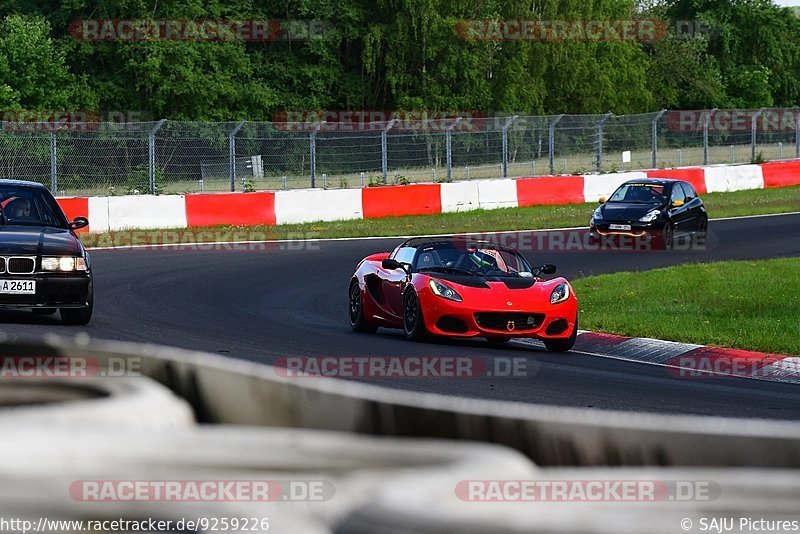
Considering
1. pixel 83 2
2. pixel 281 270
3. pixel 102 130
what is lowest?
pixel 281 270

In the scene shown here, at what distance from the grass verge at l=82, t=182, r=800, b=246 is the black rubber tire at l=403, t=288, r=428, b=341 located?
11.9 metres

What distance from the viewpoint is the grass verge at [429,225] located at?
A: 25.8 metres

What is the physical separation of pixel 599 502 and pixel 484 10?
195 feet

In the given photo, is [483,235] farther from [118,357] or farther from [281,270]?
[118,357]

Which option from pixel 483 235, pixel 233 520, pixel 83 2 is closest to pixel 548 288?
pixel 233 520

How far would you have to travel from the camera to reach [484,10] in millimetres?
61000

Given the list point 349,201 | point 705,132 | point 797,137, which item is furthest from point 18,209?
point 797,137

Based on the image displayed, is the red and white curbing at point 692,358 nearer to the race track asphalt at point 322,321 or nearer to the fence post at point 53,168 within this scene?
the race track asphalt at point 322,321

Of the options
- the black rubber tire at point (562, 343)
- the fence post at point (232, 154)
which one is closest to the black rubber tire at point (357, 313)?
the black rubber tire at point (562, 343)

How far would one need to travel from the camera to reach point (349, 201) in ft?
97.1

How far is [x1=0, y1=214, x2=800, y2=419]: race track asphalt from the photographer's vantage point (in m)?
10.1

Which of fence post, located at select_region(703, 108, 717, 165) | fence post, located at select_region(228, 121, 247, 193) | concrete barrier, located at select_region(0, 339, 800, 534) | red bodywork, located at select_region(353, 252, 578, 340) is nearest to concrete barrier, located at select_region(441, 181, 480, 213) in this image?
fence post, located at select_region(228, 121, 247, 193)

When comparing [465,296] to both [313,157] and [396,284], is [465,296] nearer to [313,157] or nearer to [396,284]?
[396,284]

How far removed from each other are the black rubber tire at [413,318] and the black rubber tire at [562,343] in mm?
1252
